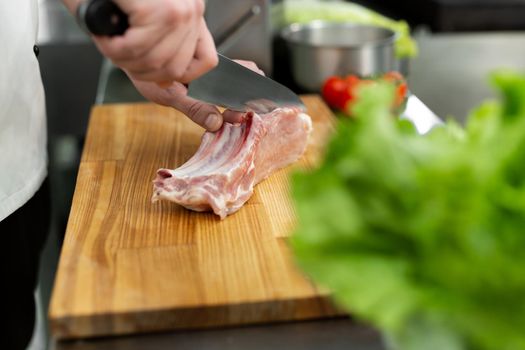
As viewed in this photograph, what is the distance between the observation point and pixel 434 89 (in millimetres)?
2332

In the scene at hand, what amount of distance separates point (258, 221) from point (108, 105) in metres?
0.83

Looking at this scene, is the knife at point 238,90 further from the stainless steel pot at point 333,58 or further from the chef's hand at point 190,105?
the stainless steel pot at point 333,58

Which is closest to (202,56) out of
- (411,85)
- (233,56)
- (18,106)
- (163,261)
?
(163,261)

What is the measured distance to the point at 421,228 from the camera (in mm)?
669

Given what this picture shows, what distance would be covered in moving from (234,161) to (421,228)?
85 centimetres

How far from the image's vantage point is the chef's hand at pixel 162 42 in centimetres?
121

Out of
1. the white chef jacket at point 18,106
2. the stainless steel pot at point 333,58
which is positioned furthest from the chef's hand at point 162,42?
the stainless steel pot at point 333,58

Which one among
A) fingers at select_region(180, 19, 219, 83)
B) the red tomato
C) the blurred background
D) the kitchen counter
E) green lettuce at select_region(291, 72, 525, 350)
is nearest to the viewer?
green lettuce at select_region(291, 72, 525, 350)

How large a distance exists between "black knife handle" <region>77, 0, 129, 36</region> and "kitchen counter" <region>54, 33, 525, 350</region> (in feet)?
1.70

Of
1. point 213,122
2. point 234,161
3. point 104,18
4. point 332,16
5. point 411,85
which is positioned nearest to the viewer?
point 104,18

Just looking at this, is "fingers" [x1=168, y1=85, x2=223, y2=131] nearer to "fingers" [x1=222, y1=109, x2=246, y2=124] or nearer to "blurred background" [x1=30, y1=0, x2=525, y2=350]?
"fingers" [x1=222, y1=109, x2=246, y2=124]

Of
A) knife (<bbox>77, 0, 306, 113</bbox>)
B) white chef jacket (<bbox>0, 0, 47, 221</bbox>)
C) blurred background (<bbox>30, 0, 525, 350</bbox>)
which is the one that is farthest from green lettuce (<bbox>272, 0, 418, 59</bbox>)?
white chef jacket (<bbox>0, 0, 47, 221</bbox>)

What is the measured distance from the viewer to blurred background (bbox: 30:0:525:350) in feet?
7.02

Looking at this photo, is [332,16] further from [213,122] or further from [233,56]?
[213,122]
